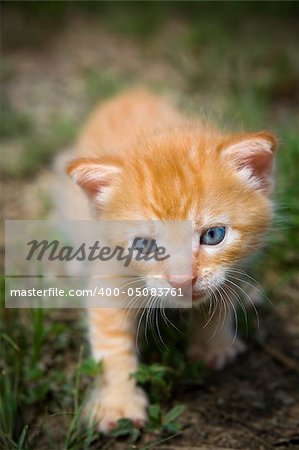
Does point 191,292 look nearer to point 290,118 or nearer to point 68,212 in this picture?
point 68,212

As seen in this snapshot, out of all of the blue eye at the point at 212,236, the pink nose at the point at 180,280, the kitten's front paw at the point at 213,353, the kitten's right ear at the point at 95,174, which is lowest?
the kitten's front paw at the point at 213,353

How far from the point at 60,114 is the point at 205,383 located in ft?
7.85

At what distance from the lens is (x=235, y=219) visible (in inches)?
76.3

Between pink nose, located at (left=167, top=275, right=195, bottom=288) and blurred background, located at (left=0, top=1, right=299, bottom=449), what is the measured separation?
0.54m

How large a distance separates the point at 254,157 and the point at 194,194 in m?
0.26

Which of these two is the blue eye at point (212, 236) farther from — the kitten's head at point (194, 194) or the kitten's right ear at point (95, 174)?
the kitten's right ear at point (95, 174)

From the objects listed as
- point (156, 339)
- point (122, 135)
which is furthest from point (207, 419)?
point (122, 135)

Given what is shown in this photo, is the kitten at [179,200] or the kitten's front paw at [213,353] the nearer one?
the kitten at [179,200]

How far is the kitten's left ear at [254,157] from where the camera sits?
1.94 meters

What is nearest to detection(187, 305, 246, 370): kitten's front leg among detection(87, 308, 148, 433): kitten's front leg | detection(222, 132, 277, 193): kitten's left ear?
detection(87, 308, 148, 433): kitten's front leg

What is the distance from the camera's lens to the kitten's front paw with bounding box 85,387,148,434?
2.12 metres

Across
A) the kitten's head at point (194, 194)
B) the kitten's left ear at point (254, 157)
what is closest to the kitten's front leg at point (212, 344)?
the kitten's head at point (194, 194)

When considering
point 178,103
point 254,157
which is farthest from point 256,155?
point 178,103

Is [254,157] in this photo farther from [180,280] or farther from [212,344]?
[212,344]
